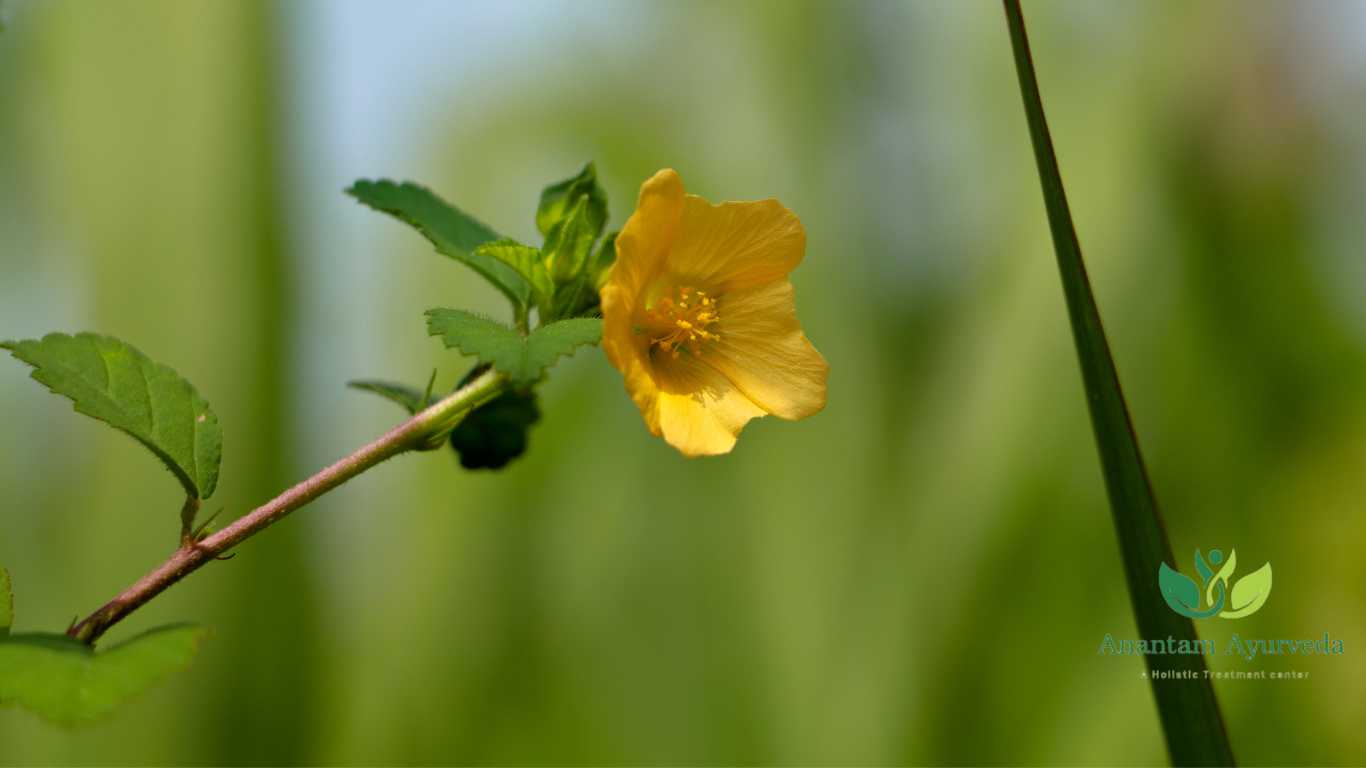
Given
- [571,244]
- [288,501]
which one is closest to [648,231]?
[571,244]

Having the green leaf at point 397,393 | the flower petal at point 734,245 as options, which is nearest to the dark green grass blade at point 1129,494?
the flower petal at point 734,245

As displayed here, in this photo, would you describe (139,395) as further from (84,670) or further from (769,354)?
(769,354)

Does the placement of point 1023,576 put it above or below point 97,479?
below

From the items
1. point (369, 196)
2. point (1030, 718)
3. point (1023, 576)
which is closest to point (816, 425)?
point (1023, 576)

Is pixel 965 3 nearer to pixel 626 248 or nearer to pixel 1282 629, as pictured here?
pixel 1282 629

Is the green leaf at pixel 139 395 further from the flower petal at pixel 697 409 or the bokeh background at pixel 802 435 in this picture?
the bokeh background at pixel 802 435

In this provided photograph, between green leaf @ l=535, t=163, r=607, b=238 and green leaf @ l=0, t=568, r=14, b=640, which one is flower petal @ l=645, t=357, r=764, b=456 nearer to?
green leaf @ l=535, t=163, r=607, b=238
